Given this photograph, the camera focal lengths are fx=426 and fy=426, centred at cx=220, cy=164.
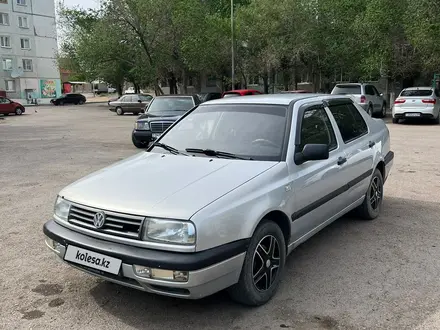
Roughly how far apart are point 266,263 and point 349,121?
241 centimetres

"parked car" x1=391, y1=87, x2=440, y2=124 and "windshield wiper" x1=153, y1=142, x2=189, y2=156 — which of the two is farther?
"parked car" x1=391, y1=87, x2=440, y2=124

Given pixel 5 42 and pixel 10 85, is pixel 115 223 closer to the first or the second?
pixel 10 85

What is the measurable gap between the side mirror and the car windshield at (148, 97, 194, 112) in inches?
361

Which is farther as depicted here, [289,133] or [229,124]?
[229,124]

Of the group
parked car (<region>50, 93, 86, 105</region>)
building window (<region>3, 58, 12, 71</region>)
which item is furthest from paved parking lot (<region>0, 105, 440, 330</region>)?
building window (<region>3, 58, 12, 71</region>)

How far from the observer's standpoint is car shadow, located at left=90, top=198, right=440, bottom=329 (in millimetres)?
3240

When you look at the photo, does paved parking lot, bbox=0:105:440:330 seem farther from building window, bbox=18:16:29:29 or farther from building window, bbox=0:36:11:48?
building window, bbox=18:16:29:29

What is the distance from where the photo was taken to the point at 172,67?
30922 mm

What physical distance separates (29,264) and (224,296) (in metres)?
2.11

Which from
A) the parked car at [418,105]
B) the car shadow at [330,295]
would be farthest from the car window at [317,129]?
the parked car at [418,105]

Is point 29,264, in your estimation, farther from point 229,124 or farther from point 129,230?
point 229,124

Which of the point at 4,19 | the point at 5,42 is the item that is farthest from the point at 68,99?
the point at 4,19

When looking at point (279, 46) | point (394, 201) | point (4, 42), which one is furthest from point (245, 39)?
point (4, 42)

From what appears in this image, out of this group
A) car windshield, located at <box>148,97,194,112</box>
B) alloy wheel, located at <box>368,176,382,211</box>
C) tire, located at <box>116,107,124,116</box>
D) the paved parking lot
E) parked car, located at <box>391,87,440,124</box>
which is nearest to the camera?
the paved parking lot
